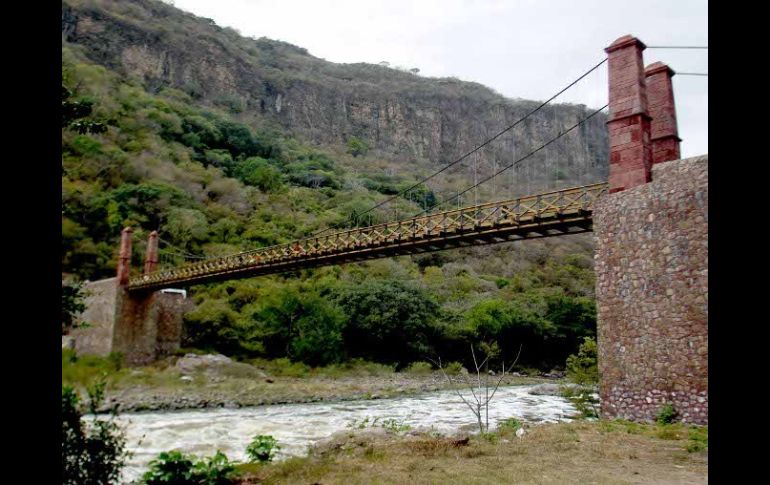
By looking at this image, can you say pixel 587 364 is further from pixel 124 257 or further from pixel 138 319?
pixel 138 319

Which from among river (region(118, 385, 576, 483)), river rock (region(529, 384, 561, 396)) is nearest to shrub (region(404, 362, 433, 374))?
river rock (region(529, 384, 561, 396))

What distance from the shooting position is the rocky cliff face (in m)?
56.7

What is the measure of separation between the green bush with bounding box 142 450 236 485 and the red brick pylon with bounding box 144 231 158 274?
63.2 ft

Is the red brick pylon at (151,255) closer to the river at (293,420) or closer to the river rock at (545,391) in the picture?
the river at (293,420)

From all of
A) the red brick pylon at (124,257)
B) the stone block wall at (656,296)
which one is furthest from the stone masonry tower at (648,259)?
the red brick pylon at (124,257)

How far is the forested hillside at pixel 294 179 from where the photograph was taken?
1398 centimetres

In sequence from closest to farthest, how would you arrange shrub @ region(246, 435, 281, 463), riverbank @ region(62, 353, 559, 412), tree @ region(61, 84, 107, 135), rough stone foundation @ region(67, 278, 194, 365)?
tree @ region(61, 84, 107, 135)
shrub @ region(246, 435, 281, 463)
riverbank @ region(62, 353, 559, 412)
rough stone foundation @ region(67, 278, 194, 365)

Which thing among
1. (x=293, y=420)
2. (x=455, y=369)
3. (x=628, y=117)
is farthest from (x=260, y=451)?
(x=455, y=369)

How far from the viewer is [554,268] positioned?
130 feet

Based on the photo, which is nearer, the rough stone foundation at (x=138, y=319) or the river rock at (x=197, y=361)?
the river rock at (x=197, y=361)

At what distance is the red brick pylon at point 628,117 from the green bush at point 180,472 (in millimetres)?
7248

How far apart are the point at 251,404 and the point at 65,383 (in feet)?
47.4

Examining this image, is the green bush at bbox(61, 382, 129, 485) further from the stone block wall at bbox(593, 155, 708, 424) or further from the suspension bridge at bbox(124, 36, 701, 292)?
the suspension bridge at bbox(124, 36, 701, 292)
